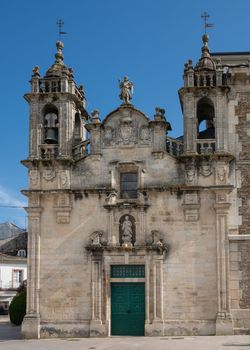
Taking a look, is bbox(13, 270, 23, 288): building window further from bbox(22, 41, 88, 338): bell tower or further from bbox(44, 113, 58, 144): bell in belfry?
bbox(44, 113, 58, 144): bell in belfry

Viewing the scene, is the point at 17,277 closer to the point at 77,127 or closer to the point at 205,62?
the point at 77,127

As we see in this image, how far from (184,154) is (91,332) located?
25.0 feet

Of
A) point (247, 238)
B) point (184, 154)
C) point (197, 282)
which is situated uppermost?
point (184, 154)

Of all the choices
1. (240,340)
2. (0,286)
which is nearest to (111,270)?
(240,340)

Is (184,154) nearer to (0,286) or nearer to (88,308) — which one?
(88,308)

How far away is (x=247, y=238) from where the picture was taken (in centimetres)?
2272

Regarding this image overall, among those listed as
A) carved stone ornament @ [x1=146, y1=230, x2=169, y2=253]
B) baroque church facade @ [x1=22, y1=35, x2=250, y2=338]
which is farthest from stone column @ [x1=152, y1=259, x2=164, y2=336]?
carved stone ornament @ [x1=146, y1=230, x2=169, y2=253]

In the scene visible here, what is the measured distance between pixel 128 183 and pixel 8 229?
42271 mm

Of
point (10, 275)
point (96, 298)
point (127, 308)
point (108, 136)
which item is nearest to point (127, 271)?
point (127, 308)

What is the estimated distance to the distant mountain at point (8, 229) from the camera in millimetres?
63803

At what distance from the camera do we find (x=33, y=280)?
23609mm

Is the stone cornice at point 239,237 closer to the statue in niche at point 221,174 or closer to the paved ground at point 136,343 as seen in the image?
the statue in niche at point 221,174

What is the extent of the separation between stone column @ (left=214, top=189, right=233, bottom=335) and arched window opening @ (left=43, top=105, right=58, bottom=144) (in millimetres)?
7114

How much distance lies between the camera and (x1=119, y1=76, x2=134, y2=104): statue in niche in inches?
971
